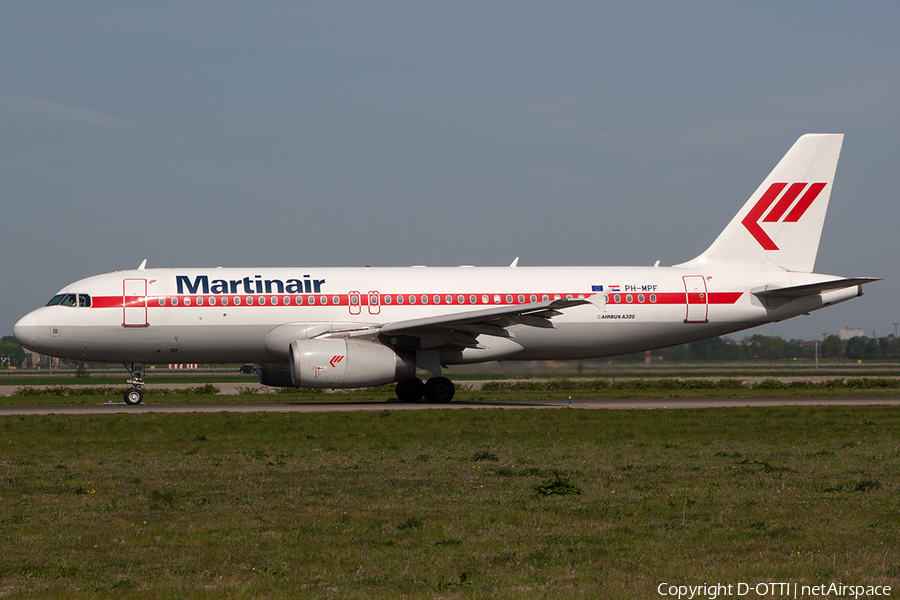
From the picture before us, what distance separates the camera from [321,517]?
959 cm

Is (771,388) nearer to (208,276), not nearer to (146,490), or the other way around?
(208,276)

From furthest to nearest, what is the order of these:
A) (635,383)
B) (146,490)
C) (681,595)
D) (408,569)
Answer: (635,383) → (146,490) → (408,569) → (681,595)

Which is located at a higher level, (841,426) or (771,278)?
(771,278)

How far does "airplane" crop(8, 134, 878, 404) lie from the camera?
85.7 feet

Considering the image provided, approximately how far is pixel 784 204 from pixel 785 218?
0.47 m

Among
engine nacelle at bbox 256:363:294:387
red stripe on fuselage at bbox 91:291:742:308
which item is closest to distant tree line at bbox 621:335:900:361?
red stripe on fuselage at bbox 91:291:742:308

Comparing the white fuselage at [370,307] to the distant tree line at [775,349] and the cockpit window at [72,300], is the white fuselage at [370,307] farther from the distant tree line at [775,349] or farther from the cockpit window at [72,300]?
the distant tree line at [775,349]

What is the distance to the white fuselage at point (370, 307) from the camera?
2691 centimetres

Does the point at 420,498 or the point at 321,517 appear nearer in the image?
the point at 321,517

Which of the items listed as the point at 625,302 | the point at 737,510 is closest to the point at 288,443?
the point at 737,510

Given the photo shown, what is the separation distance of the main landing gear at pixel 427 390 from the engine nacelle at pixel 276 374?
11.7ft

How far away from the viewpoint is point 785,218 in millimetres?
30766

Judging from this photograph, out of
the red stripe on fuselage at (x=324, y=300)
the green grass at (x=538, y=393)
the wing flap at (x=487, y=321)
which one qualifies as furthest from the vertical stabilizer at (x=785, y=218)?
the wing flap at (x=487, y=321)

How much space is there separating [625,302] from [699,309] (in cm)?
241
